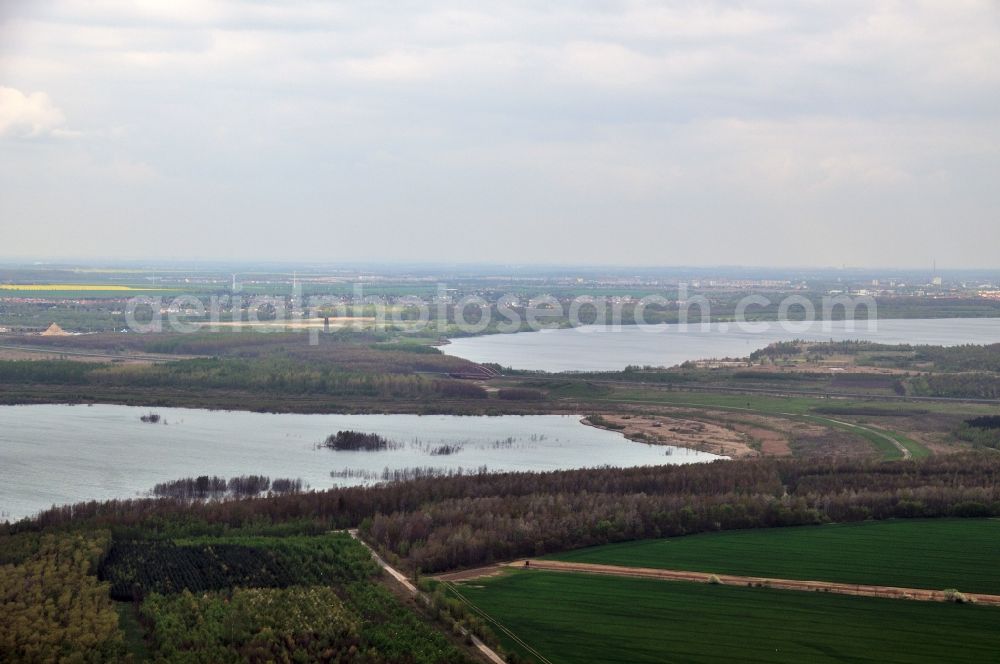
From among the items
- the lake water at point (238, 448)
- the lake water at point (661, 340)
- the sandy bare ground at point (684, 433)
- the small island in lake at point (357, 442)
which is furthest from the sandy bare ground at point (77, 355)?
the sandy bare ground at point (684, 433)

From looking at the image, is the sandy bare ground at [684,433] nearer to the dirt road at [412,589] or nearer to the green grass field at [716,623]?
the green grass field at [716,623]

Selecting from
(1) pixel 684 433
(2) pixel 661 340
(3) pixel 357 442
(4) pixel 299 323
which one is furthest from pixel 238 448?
(2) pixel 661 340

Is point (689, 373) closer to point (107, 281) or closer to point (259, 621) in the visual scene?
point (259, 621)

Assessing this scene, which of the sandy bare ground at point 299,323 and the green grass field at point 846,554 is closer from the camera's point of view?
the green grass field at point 846,554

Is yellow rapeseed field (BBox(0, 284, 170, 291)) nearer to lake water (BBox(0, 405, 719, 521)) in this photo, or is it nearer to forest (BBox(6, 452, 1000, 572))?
lake water (BBox(0, 405, 719, 521))

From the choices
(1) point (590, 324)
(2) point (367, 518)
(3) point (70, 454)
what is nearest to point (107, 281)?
(1) point (590, 324)

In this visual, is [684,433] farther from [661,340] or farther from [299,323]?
[299,323]

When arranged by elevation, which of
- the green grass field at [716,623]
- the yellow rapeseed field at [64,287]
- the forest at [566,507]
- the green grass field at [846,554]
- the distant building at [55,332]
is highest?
the yellow rapeseed field at [64,287]
